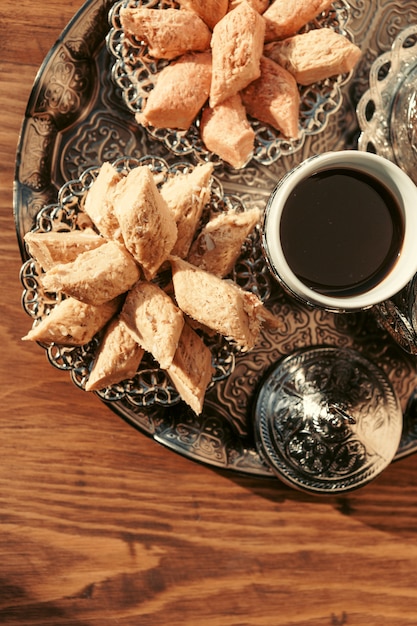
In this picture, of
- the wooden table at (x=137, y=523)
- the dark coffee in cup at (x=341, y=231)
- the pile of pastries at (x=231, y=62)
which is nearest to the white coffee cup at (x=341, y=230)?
the dark coffee in cup at (x=341, y=231)

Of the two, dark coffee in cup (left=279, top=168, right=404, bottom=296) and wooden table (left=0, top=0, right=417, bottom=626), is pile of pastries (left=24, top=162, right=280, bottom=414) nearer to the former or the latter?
dark coffee in cup (left=279, top=168, right=404, bottom=296)

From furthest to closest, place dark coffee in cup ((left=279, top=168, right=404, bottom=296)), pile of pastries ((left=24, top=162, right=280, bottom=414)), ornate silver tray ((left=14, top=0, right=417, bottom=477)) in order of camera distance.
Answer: ornate silver tray ((left=14, top=0, right=417, bottom=477)) → dark coffee in cup ((left=279, top=168, right=404, bottom=296)) → pile of pastries ((left=24, top=162, right=280, bottom=414))

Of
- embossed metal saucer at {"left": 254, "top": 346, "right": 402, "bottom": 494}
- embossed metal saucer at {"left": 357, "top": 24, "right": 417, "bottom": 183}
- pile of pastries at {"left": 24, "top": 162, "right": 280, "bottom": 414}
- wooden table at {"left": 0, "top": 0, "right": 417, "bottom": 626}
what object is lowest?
wooden table at {"left": 0, "top": 0, "right": 417, "bottom": 626}

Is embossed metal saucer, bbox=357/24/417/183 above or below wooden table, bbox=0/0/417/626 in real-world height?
above

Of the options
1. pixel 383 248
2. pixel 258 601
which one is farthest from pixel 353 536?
pixel 383 248

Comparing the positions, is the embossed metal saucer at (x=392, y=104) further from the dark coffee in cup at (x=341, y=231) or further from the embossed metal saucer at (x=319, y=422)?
the embossed metal saucer at (x=319, y=422)

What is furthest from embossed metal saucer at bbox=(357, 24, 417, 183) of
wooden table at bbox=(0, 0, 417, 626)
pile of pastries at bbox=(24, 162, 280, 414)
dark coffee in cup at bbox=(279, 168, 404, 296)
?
wooden table at bbox=(0, 0, 417, 626)

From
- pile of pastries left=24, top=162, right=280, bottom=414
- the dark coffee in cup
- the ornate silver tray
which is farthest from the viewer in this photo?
the ornate silver tray
